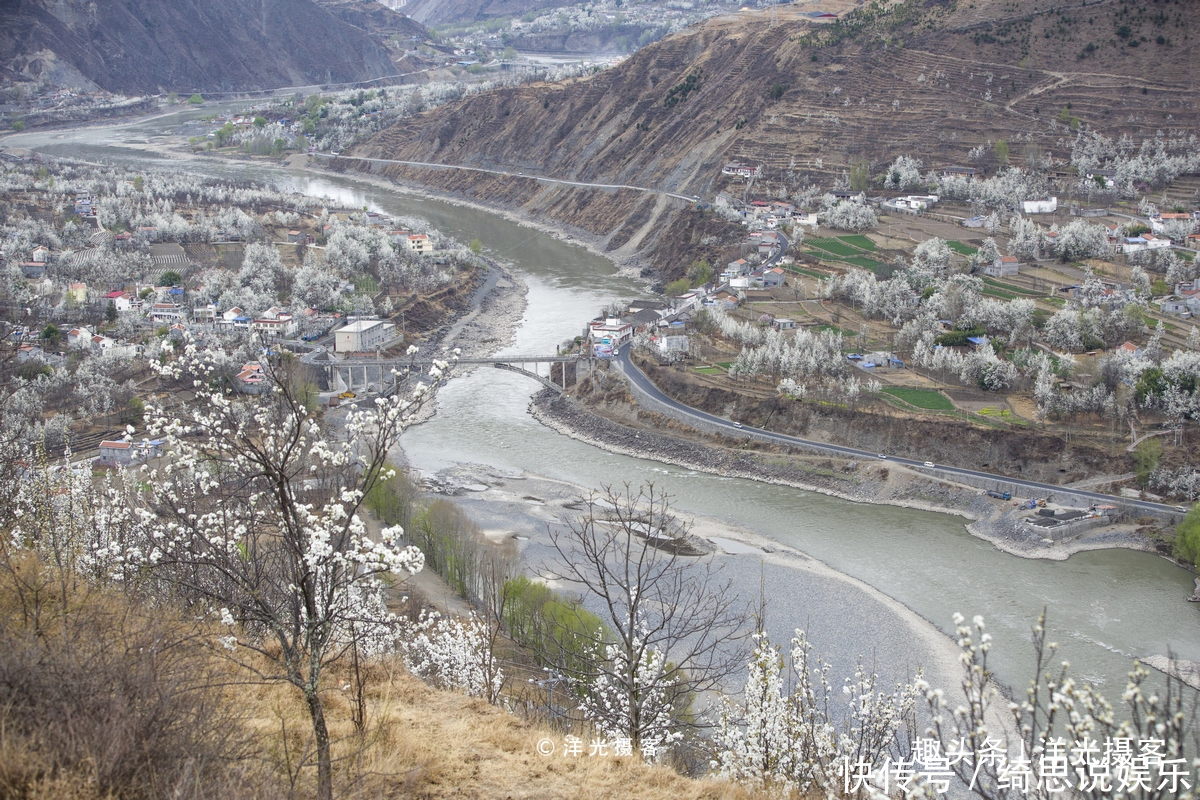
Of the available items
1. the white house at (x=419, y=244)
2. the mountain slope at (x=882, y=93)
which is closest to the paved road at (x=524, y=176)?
the mountain slope at (x=882, y=93)

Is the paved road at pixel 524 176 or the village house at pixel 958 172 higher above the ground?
the village house at pixel 958 172

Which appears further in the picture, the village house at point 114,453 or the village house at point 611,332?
the village house at point 611,332

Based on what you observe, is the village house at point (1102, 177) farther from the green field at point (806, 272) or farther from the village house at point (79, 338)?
the village house at point (79, 338)

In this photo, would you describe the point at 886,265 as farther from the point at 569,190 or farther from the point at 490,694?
the point at 490,694

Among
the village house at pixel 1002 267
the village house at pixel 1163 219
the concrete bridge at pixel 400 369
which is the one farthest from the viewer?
the village house at pixel 1163 219

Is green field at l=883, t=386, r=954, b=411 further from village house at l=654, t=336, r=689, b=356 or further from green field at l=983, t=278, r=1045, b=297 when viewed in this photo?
green field at l=983, t=278, r=1045, b=297

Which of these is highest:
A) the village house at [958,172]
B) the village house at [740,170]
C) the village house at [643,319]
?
the village house at [958,172]

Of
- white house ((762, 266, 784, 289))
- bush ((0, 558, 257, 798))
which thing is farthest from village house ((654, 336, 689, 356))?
bush ((0, 558, 257, 798))
